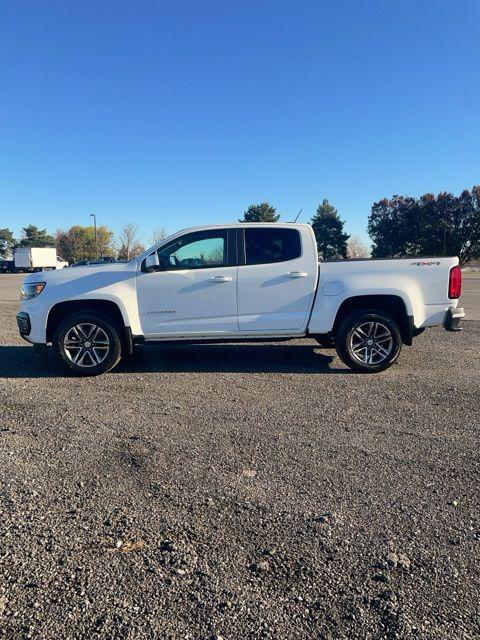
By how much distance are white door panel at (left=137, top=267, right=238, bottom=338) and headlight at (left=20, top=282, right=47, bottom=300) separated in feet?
4.21

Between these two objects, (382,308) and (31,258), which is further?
(31,258)

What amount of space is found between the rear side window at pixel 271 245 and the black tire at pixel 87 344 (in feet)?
6.83

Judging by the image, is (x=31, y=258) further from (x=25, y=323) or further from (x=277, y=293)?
(x=277, y=293)

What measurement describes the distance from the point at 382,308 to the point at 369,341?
20.2 inches

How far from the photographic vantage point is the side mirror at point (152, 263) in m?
6.40

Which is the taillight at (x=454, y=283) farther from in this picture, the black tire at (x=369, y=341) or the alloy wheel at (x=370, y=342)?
the alloy wheel at (x=370, y=342)

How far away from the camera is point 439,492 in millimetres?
3240

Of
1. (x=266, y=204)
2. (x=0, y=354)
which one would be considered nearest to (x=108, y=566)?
(x=0, y=354)

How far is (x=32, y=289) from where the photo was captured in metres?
6.45

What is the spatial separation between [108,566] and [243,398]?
3.05m

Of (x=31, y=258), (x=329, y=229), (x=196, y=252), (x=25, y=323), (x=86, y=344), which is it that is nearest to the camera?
(x=86, y=344)

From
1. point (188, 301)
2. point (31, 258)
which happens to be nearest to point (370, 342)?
point (188, 301)

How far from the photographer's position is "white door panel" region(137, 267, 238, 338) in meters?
6.46

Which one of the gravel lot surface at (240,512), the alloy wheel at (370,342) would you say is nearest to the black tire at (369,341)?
the alloy wheel at (370,342)
